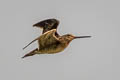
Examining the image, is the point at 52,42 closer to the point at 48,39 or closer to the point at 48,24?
the point at 48,39

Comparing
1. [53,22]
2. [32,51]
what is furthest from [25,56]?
[53,22]

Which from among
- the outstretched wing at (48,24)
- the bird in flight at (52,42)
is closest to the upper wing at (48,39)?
the bird in flight at (52,42)

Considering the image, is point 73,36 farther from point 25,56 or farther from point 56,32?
point 25,56

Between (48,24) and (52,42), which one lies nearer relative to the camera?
(52,42)

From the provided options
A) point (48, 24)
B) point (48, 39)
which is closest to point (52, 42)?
point (48, 39)

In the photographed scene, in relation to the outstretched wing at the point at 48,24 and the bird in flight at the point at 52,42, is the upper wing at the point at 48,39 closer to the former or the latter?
the bird in flight at the point at 52,42

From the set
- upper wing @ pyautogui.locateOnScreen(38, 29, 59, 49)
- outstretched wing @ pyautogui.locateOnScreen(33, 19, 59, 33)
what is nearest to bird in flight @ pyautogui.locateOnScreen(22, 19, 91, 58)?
upper wing @ pyautogui.locateOnScreen(38, 29, 59, 49)

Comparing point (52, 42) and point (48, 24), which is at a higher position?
point (48, 24)
